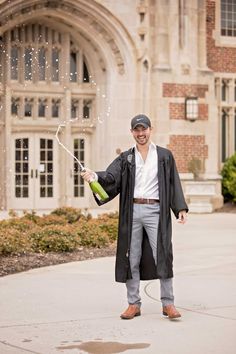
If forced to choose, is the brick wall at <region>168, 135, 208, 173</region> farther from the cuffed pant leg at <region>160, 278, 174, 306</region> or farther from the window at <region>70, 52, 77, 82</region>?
the cuffed pant leg at <region>160, 278, 174, 306</region>

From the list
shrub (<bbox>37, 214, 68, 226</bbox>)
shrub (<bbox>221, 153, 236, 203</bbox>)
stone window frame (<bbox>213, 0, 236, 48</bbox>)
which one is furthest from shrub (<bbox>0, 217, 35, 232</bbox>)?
stone window frame (<bbox>213, 0, 236, 48</bbox>)

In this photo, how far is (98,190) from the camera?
773cm

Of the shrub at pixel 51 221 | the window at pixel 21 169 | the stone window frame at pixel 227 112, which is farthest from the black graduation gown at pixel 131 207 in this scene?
the stone window frame at pixel 227 112

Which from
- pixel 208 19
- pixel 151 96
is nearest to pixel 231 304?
pixel 151 96

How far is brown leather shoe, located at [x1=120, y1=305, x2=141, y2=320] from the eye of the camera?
25.3 feet

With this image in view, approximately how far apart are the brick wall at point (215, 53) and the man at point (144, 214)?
17.5m

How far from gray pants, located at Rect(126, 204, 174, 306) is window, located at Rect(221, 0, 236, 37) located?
18212 millimetres

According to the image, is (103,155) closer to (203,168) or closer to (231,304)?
(203,168)

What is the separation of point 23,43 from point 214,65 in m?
5.32

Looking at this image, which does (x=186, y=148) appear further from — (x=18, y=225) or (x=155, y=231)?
(x=155, y=231)

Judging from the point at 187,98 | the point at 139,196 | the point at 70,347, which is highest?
the point at 187,98

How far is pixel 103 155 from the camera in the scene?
2430 centimetres

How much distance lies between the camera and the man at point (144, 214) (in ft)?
25.4

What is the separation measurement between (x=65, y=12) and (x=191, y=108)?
13.6 feet
